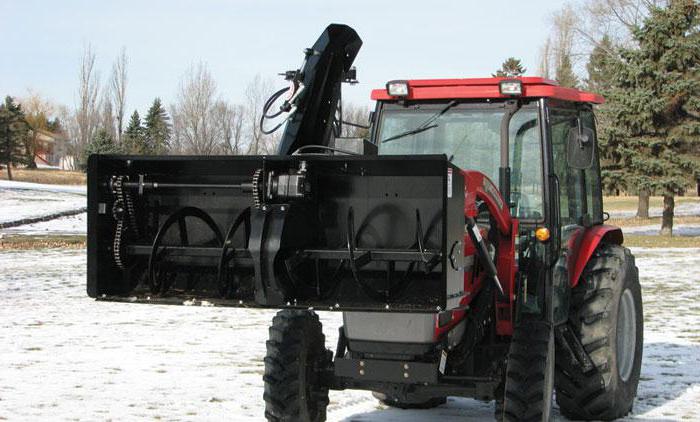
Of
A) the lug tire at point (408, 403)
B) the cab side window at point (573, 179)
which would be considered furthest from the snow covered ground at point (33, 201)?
the cab side window at point (573, 179)

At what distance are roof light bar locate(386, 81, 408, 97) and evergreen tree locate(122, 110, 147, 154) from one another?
199 feet

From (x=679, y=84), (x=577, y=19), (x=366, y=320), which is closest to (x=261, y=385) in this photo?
(x=366, y=320)

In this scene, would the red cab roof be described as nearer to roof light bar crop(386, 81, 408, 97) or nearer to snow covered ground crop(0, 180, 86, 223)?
roof light bar crop(386, 81, 408, 97)

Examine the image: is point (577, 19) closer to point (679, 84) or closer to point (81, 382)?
point (679, 84)

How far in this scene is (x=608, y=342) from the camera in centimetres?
652

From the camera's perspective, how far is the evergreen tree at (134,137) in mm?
68062

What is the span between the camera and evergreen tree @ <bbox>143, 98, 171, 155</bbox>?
6400 cm

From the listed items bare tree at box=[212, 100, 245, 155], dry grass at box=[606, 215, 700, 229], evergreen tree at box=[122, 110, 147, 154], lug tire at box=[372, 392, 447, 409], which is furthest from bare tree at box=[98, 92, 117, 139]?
lug tire at box=[372, 392, 447, 409]

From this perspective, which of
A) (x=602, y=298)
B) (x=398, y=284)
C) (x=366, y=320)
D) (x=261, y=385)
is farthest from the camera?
(x=261, y=385)

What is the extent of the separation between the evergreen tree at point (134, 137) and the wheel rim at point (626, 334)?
60.5 m

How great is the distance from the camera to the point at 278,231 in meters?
4.83

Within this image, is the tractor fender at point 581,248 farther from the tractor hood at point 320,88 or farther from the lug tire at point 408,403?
the tractor hood at point 320,88

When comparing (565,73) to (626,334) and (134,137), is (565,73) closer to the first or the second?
(134,137)

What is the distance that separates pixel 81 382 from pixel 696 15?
96.6 feet
